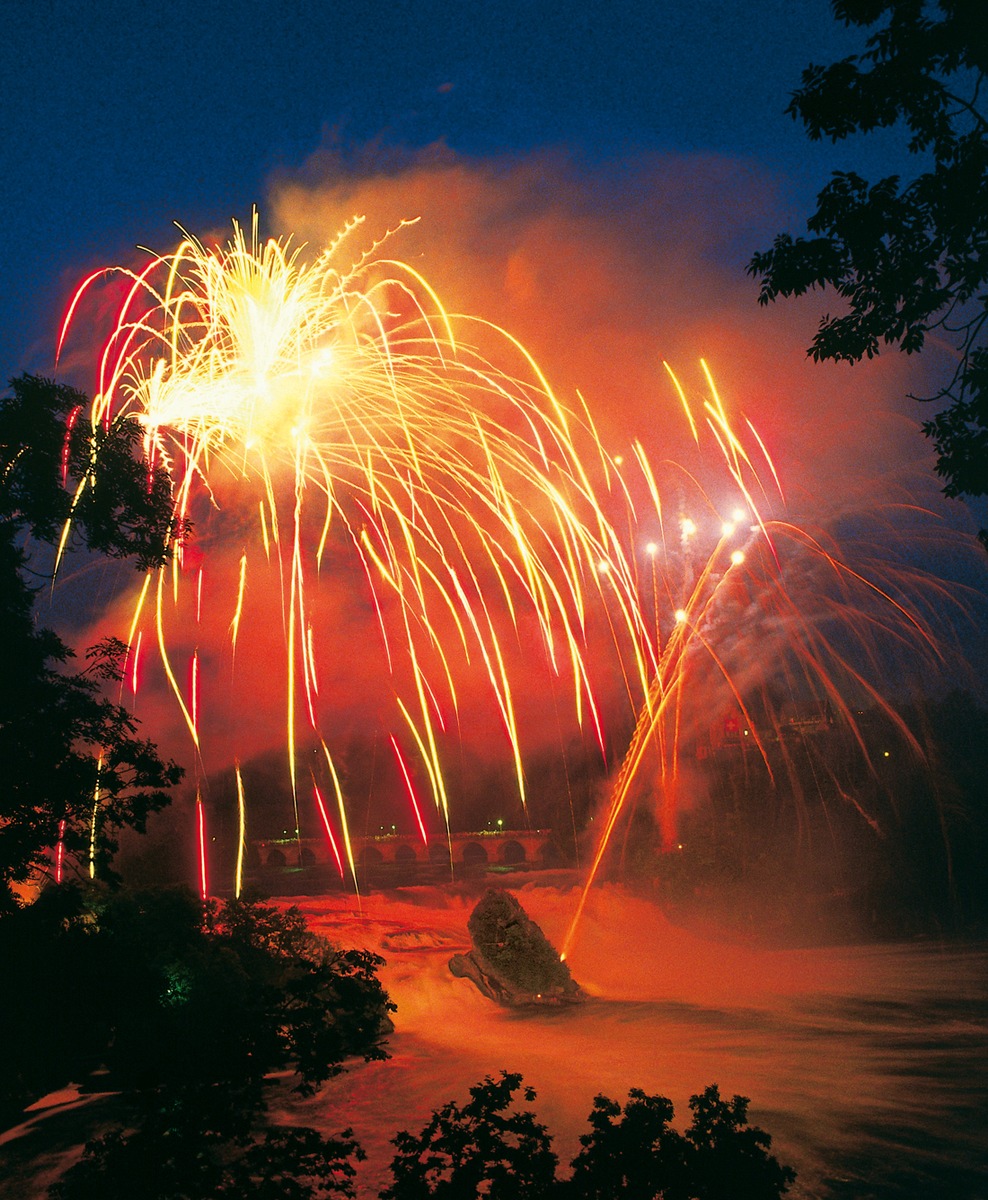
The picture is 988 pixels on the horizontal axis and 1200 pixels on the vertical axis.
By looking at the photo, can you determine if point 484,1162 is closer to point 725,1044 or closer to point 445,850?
point 725,1044

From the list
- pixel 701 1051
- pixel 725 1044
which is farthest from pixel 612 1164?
pixel 725 1044

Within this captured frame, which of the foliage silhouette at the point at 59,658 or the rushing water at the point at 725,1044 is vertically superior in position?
the foliage silhouette at the point at 59,658

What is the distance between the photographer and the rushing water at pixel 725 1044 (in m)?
17.1

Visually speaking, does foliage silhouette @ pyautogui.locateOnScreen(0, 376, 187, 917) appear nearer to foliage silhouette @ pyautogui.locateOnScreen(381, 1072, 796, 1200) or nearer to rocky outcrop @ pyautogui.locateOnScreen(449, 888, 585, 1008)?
foliage silhouette @ pyautogui.locateOnScreen(381, 1072, 796, 1200)

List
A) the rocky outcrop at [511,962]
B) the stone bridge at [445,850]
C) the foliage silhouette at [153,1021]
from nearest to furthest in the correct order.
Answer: the foliage silhouette at [153,1021], the rocky outcrop at [511,962], the stone bridge at [445,850]

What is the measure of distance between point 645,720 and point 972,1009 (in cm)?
1660

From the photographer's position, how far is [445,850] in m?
72.1

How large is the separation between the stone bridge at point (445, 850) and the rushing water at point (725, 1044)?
796 inches

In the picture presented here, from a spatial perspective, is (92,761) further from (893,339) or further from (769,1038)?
(769,1038)

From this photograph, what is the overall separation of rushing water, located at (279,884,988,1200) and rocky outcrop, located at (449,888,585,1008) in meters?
0.94

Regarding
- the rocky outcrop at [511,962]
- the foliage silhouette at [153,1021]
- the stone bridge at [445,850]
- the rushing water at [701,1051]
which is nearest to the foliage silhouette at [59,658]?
the foliage silhouette at [153,1021]

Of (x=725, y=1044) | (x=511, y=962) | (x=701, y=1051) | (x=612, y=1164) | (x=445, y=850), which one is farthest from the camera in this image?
(x=445, y=850)

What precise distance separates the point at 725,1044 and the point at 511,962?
33.8 feet

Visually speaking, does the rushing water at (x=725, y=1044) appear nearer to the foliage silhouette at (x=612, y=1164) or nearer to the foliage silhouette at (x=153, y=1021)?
the foliage silhouette at (x=153, y=1021)
